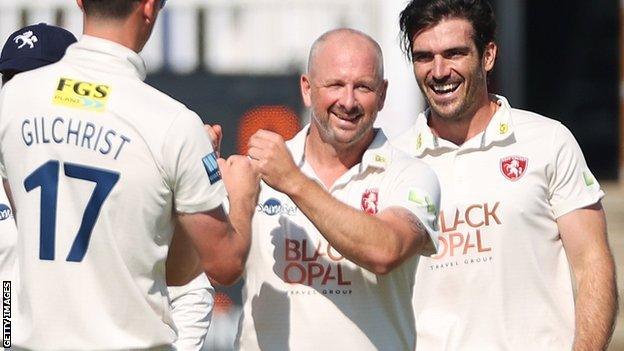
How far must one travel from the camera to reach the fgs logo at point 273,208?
14.7 ft

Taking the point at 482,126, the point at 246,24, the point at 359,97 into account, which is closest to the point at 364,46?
the point at 359,97

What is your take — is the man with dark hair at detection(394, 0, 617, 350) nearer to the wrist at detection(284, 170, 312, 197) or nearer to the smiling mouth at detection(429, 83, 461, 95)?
the smiling mouth at detection(429, 83, 461, 95)

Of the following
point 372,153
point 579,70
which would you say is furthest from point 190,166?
point 579,70

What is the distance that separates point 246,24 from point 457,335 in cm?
373

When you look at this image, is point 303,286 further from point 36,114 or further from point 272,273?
point 36,114

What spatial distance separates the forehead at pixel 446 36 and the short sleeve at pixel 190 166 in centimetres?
121

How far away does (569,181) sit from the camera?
4.69m

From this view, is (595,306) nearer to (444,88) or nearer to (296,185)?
(444,88)

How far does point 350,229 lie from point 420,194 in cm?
32

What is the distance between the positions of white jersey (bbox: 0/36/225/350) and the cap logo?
31.0 inches

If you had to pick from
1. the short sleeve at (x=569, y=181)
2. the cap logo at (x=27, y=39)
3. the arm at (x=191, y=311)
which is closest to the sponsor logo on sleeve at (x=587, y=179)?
the short sleeve at (x=569, y=181)

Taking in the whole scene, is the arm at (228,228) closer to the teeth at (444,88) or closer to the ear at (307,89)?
the ear at (307,89)

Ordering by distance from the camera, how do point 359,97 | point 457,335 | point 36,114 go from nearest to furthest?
point 36,114 < point 359,97 < point 457,335

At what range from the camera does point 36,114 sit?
3.76m
